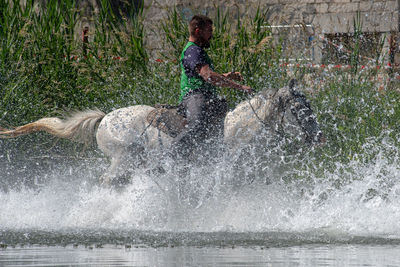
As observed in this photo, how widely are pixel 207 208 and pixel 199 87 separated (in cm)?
115

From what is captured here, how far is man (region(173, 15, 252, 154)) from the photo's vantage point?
7590 mm

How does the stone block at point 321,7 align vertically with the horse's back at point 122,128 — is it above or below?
above

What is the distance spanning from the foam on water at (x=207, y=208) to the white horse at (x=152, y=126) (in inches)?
10.6

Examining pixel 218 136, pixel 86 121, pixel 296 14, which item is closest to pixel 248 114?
pixel 218 136

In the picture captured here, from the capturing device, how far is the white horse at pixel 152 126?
7.55 meters

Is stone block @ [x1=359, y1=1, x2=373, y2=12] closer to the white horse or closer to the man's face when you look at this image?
the man's face

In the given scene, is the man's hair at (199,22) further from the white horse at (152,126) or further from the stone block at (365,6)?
the stone block at (365,6)

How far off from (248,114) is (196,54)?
29.6 inches

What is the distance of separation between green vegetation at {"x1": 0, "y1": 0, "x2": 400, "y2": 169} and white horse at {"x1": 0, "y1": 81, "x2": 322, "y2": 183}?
1.66m

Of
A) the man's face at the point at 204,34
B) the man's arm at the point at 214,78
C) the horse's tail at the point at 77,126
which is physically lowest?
the horse's tail at the point at 77,126

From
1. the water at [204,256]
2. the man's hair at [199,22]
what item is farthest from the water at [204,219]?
the man's hair at [199,22]

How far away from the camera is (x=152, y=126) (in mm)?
7844

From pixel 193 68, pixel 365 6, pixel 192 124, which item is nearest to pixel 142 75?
pixel 193 68

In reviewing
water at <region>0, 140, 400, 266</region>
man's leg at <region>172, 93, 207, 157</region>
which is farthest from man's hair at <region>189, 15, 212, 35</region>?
water at <region>0, 140, 400, 266</region>
